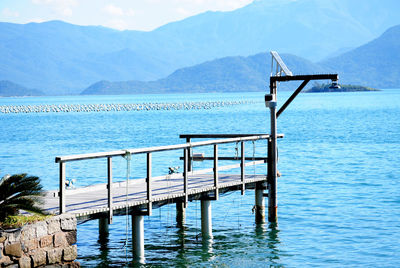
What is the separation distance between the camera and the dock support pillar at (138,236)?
554 inches

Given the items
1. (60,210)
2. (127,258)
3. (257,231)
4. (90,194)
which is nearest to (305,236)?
(257,231)

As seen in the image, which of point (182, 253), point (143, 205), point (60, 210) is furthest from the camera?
point (182, 253)

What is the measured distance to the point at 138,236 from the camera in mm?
14227

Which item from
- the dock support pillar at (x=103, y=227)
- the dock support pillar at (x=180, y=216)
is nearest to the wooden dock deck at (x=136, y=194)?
the dock support pillar at (x=180, y=216)

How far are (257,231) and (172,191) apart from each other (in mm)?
4025

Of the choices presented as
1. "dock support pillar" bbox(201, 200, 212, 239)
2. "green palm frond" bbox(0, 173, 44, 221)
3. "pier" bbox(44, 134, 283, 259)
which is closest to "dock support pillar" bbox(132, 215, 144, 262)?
"pier" bbox(44, 134, 283, 259)

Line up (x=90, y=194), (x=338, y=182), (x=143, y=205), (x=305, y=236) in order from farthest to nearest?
(x=338, y=182) → (x=305, y=236) → (x=90, y=194) → (x=143, y=205)

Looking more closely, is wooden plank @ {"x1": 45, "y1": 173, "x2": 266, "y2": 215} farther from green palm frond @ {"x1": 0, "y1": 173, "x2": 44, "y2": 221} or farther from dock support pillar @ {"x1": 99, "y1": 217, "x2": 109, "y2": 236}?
dock support pillar @ {"x1": 99, "y1": 217, "x2": 109, "y2": 236}

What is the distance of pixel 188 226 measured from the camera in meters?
19.3

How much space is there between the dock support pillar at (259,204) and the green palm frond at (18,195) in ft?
26.7

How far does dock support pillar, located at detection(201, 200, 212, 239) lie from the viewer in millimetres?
16486

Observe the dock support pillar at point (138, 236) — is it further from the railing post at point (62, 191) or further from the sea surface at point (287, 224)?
the railing post at point (62, 191)

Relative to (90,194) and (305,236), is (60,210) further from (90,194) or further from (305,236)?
(305,236)

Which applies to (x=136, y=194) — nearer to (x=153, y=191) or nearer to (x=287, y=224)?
(x=153, y=191)
